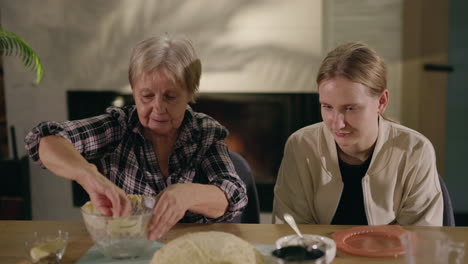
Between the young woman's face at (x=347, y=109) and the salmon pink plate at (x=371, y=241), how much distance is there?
321 millimetres

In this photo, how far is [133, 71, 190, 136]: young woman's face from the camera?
4.74 ft

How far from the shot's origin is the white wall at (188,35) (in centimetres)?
298

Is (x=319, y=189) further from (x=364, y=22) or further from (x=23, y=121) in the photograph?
(x=23, y=121)

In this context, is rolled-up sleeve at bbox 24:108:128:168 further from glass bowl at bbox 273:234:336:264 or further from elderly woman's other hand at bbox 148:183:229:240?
glass bowl at bbox 273:234:336:264

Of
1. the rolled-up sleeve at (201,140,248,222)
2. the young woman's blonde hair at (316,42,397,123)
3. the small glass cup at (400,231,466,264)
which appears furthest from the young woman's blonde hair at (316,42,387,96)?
the small glass cup at (400,231,466,264)

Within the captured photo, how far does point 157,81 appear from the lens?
56.8 inches

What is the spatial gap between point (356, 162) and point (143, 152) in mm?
665

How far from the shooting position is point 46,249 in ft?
3.57

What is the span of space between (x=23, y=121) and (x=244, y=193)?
2.29m

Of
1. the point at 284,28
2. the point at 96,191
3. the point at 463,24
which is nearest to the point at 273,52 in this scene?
the point at 284,28

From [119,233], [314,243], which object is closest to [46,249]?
[119,233]

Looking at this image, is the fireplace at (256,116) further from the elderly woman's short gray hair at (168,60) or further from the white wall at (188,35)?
the elderly woman's short gray hair at (168,60)

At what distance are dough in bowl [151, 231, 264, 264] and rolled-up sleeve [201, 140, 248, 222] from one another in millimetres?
362

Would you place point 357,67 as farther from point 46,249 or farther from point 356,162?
point 46,249
